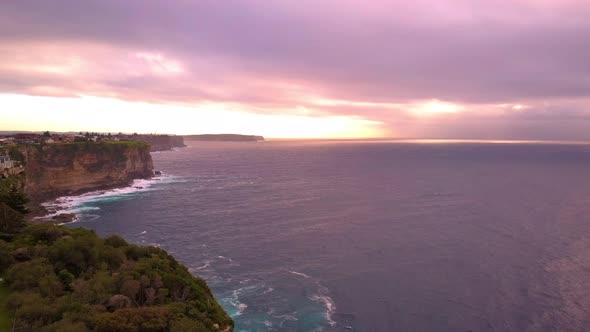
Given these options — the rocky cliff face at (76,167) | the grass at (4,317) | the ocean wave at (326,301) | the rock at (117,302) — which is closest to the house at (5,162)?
the rocky cliff face at (76,167)

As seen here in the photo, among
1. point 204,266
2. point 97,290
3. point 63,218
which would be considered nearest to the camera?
point 97,290

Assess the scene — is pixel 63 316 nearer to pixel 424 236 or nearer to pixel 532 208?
pixel 424 236

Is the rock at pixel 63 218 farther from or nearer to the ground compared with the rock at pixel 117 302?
nearer to the ground

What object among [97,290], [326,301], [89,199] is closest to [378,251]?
[326,301]

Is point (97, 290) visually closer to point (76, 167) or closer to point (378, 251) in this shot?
point (378, 251)

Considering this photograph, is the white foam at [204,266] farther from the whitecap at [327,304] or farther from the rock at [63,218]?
the rock at [63,218]

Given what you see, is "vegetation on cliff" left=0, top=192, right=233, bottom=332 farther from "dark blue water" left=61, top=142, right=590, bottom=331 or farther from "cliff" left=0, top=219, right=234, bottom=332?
"dark blue water" left=61, top=142, right=590, bottom=331

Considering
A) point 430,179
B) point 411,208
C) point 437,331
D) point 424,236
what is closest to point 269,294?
point 437,331

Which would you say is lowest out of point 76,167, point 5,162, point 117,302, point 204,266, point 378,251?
point 204,266
